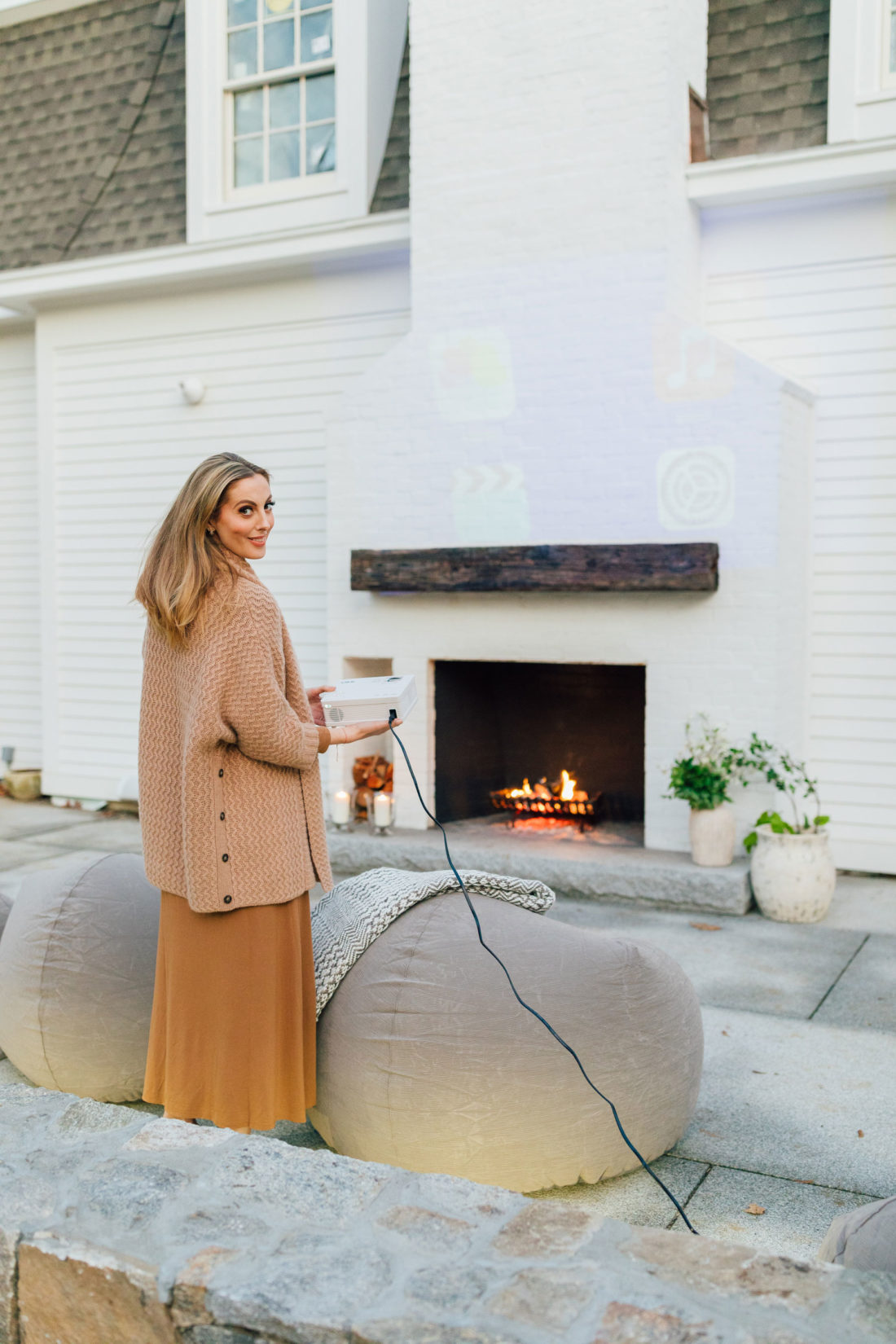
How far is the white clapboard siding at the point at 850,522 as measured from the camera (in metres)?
5.65

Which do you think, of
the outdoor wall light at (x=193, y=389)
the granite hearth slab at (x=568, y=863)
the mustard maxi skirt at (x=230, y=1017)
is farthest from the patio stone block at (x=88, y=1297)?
the outdoor wall light at (x=193, y=389)

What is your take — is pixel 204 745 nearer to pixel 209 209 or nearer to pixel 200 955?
pixel 200 955

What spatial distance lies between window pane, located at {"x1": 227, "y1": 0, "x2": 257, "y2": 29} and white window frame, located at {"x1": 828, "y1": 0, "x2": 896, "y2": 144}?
367 cm

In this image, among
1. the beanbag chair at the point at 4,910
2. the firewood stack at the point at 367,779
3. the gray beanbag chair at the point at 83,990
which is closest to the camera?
the gray beanbag chair at the point at 83,990

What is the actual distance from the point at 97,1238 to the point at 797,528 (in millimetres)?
4803

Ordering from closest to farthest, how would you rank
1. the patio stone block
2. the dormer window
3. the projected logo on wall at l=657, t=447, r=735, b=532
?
the patio stone block < the projected logo on wall at l=657, t=447, r=735, b=532 < the dormer window

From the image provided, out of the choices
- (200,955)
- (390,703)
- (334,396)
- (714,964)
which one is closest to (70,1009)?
(200,955)

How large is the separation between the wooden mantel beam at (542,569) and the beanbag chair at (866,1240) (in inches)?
146

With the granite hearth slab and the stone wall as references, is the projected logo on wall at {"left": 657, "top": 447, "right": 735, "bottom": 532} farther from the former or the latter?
the stone wall

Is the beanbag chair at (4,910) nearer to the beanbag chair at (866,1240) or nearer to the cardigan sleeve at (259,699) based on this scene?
the cardigan sleeve at (259,699)

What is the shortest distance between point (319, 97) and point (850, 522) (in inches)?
166

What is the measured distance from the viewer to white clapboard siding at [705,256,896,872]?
565 centimetres

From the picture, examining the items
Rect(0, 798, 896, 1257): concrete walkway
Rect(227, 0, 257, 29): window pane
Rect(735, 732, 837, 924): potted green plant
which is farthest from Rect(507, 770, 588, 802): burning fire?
Rect(227, 0, 257, 29): window pane

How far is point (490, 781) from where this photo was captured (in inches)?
271
